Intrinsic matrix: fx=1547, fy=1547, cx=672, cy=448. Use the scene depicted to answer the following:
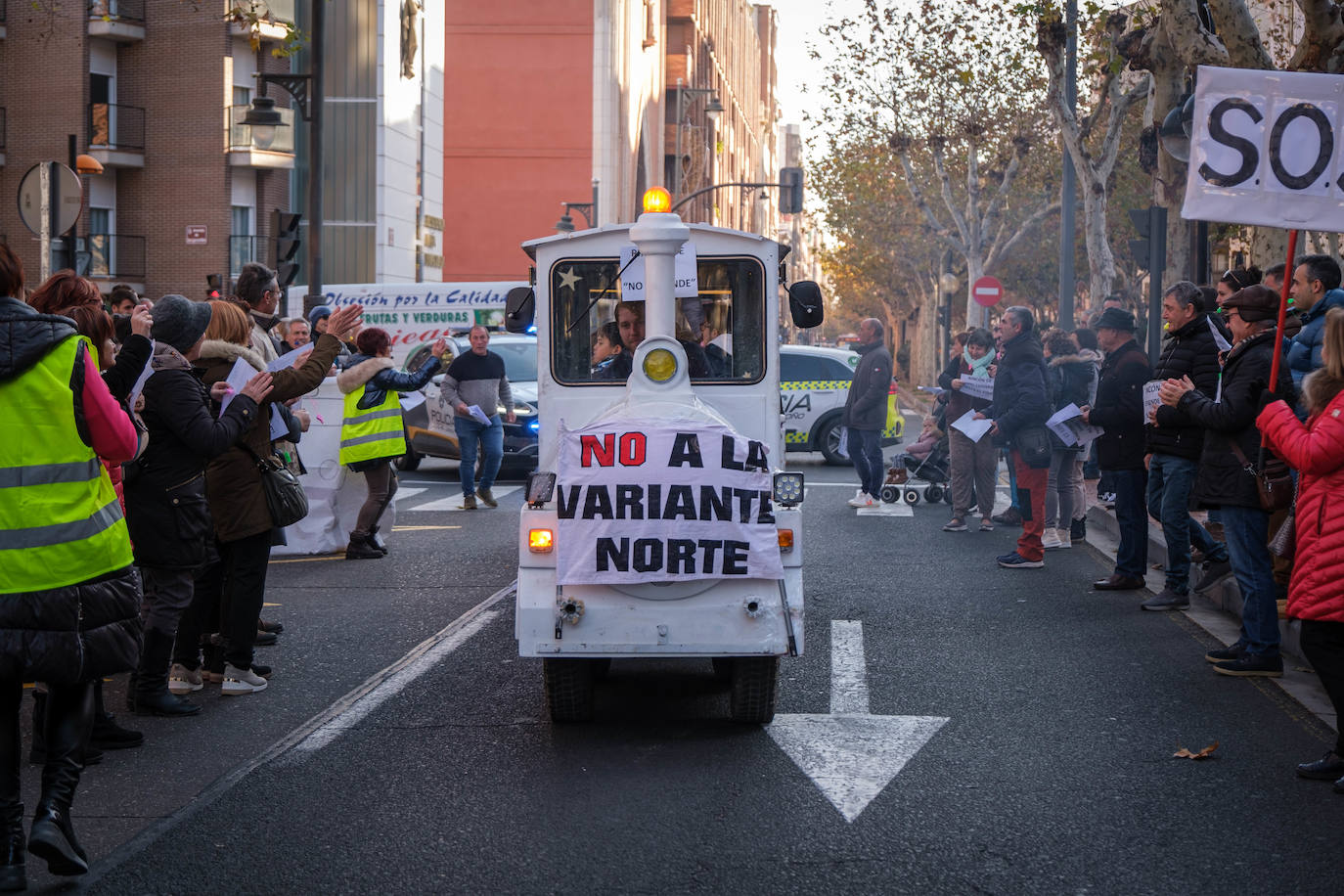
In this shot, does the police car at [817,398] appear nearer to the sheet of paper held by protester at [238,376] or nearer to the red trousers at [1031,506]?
the red trousers at [1031,506]

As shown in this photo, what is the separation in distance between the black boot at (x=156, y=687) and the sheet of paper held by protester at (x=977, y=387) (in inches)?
331

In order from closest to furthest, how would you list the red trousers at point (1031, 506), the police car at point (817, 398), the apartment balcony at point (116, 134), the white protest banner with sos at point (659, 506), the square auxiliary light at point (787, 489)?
the white protest banner with sos at point (659, 506) < the square auxiliary light at point (787, 489) < the red trousers at point (1031, 506) < the police car at point (817, 398) < the apartment balcony at point (116, 134)

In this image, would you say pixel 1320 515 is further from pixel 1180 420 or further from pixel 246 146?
pixel 246 146

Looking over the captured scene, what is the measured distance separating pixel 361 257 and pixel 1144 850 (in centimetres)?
3933

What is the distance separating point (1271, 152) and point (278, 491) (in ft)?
16.8

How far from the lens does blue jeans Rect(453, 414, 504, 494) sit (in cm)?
1571

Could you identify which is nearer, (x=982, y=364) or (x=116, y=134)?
(x=982, y=364)

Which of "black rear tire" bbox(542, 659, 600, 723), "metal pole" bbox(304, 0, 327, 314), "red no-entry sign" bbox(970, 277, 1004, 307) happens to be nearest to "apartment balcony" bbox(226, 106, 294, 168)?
"red no-entry sign" bbox(970, 277, 1004, 307)

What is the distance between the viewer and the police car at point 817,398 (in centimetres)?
2156

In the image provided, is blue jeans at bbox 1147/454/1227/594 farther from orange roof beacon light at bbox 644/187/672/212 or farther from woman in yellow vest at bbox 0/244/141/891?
woman in yellow vest at bbox 0/244/141/891

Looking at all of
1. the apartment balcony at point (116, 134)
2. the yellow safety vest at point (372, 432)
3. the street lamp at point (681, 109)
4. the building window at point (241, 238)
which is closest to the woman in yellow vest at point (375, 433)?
the yellow safety vest at point (372, 432)

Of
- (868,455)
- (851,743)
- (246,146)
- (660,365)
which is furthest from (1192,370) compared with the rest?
(246,146)

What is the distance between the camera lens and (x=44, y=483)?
4.73m

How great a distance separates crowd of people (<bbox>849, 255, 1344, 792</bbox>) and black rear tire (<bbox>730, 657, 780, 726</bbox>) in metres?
2.06
